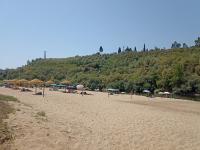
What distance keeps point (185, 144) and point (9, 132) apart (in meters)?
8.01

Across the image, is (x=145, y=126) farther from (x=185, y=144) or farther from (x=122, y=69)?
(x=122, y=69)

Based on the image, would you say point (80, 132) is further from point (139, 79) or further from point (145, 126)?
point (139, 79)

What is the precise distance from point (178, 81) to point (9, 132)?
215ft

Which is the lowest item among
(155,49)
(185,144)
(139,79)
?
(185,144)

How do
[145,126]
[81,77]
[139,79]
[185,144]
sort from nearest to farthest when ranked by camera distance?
[185,144]
[145,126]
[139,79]
[81,77]

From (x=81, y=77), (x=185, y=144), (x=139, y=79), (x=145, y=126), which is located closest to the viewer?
(x=185, y=144)

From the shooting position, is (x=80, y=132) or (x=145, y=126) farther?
(x=145, y=126)

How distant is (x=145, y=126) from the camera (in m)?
22.6

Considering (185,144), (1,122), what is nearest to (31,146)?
(1,122)

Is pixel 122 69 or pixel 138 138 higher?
pixel 122 69

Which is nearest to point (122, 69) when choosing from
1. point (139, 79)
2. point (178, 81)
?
point (139, 79)

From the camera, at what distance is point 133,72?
326ft

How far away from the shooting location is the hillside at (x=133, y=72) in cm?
7919

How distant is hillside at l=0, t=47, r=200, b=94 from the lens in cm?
7919
